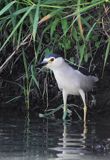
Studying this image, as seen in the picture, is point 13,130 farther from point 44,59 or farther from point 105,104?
point 105,104

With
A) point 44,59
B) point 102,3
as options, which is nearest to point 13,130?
point 44,59

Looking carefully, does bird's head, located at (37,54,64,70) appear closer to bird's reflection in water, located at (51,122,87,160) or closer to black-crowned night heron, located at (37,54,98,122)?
black-crowned night heron, located at (37,54,98,122)

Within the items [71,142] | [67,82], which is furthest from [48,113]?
[71,142]

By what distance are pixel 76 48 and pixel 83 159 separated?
8.59ft

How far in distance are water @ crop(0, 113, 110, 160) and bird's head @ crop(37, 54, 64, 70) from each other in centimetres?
74

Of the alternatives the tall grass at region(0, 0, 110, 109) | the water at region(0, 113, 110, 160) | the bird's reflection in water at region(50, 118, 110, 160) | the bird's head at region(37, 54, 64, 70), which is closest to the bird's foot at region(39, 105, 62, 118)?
the water at region(0, 113, 110, 160)

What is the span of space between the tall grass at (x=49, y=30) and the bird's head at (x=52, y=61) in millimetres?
→ 91

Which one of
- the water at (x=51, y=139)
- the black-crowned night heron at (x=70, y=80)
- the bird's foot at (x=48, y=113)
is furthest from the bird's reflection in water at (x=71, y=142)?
the black-crowned night heron at (x=70, y=80)

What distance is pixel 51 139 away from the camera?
8.00 meters

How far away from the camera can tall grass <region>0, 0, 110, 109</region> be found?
27.3 ft

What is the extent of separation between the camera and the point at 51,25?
28.4 feet

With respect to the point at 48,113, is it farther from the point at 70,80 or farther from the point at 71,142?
the point at 71,142

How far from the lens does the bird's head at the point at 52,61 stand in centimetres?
934

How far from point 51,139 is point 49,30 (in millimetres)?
1769
